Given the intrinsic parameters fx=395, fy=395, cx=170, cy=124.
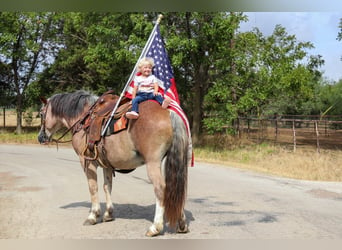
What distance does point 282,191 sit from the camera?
10070 mm

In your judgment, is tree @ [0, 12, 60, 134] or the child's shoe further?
tree @ [0, 12, 60, 134]

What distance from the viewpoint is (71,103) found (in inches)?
285

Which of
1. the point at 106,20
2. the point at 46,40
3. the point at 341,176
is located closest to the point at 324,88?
the point at 46,40

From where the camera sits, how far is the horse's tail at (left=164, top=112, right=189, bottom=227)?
574cm

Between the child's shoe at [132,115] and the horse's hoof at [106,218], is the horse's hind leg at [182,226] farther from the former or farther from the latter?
the child's shoe at [132,115]

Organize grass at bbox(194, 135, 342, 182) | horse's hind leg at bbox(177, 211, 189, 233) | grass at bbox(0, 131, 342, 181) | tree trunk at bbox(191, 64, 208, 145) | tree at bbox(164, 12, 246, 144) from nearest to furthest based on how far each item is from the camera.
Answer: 1. horse's hind leg at bbox(177, 211, 189, 233)
2. grass at bbox(194, 135, 342, 182)
3. grass at bbox(0, 131, 342, 181)
4. tree at bbox(164, 12, 246, 144)
5. tree trunk at bbox(191, 64, 208, 145)

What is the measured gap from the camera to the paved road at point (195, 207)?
20.2ft

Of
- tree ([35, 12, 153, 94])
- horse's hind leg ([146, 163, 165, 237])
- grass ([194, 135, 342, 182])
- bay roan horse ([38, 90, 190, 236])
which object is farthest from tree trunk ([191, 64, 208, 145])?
horse's hind leg ([146, 163, 165, 237])

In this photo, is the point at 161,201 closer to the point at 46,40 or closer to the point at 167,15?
the point at 167,15

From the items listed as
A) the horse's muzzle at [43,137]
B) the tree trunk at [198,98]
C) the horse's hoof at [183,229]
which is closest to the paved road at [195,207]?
the horse's hoof at [183,229]

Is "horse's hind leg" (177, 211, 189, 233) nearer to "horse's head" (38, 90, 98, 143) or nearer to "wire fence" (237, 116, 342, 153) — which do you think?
"horse's head" (38, 90, 98, 143)

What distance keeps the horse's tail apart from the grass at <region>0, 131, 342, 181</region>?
7.72 m

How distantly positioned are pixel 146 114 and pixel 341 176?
9.19 metres

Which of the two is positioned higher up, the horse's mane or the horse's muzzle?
the horse's mane
